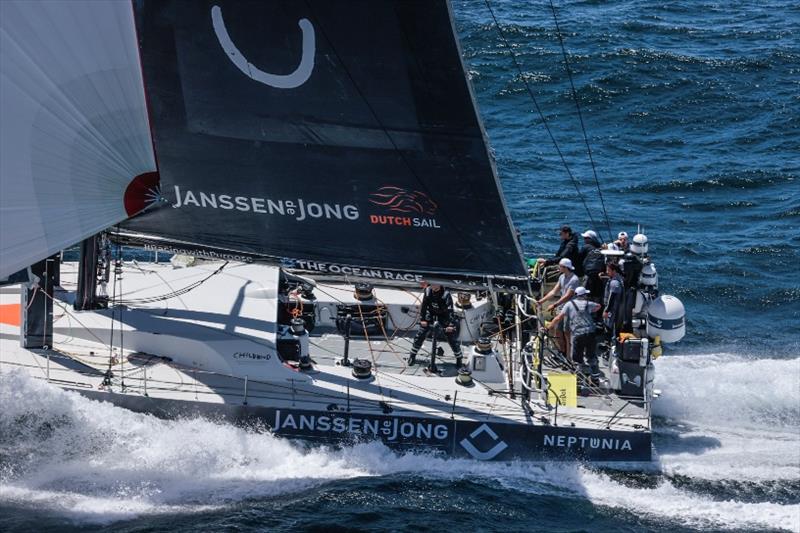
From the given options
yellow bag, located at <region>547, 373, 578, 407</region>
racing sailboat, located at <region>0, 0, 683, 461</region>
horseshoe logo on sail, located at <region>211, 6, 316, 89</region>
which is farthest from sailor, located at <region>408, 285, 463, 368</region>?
horseshoe logo on sail, located at <region>211, 6, 316, 89</region>

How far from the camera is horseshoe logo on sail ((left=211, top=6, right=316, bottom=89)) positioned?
46.3 feet

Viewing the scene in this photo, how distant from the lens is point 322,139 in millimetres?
14773

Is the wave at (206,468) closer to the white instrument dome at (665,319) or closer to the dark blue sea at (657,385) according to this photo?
the dark blue sea at (657,385)

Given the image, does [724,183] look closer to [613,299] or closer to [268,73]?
[613,299]

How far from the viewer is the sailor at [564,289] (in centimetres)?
1683

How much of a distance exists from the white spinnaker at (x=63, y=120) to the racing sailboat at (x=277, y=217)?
24mm

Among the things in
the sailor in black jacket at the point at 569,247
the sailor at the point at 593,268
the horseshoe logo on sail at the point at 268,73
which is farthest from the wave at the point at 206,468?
the horseshoe logo on sail at the point at 268,73

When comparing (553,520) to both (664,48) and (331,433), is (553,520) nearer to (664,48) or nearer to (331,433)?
(331,433)

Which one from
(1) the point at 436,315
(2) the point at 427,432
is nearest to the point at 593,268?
(1) the point at 436,315

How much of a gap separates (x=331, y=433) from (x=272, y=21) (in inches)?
216

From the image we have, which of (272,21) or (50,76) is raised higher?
(272,21)

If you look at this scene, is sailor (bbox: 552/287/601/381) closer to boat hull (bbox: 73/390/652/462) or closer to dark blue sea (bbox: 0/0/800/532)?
boat hull (bbox: 73/390/652/462)

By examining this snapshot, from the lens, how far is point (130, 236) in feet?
50.5

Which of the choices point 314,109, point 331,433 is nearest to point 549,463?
point 331,433
